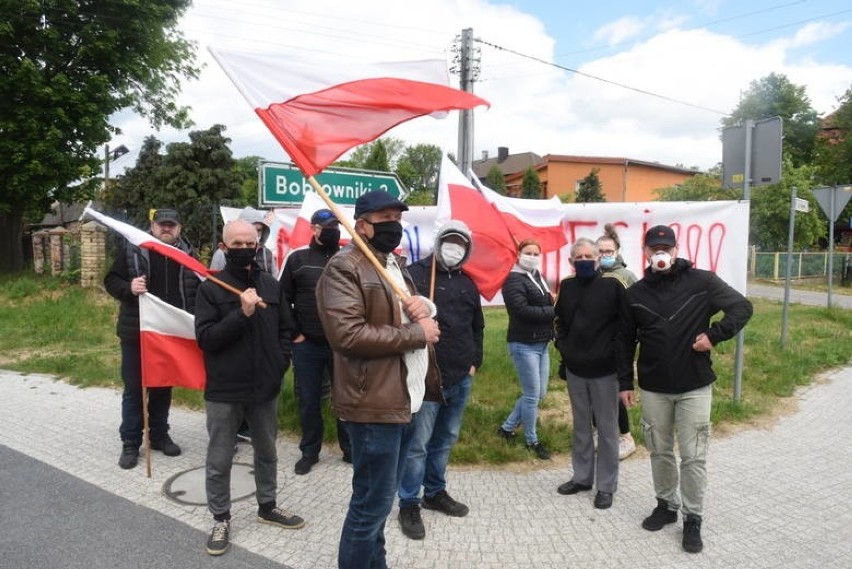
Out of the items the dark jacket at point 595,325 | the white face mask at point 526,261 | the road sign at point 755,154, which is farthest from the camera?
the road sign at point 755,154

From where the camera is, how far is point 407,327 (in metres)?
2.72

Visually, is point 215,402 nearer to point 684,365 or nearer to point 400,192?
point 684,365

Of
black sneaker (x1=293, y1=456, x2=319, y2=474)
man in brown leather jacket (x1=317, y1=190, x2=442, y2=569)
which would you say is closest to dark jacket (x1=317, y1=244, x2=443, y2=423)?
man in brown leather jacket (x1=317, y1=190, x2=442, y2=569)

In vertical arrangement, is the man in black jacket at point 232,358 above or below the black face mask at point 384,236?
below

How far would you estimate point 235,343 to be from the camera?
3.64 m

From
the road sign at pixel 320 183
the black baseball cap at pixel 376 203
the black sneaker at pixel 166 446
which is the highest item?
the road sign at pixel 320 183

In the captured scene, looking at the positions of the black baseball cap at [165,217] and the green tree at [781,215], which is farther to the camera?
the green tree at [781,215]

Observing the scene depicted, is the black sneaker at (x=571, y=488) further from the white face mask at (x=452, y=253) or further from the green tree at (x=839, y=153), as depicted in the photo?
the green tree at (x=839, y=153)

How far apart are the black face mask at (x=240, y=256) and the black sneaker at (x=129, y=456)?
2.30 meters

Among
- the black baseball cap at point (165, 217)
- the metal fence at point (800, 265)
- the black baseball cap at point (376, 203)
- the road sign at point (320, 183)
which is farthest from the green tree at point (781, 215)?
the black baseball cap at point (376, 203)

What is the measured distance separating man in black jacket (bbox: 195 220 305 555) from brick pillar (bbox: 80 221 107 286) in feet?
42.9

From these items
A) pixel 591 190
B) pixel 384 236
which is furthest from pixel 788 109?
pixel 384 236

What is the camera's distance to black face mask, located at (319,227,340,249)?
475cm

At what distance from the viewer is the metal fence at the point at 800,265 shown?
27234mm
